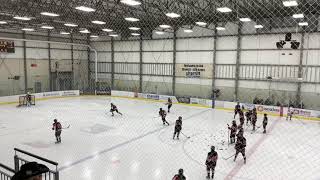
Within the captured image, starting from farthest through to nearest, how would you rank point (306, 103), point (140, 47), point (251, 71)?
1. point (140, 47)
2. point (251, 71)
3. point (306, 103)

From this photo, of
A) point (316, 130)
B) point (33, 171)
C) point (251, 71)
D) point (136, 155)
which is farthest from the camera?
point (251, 71)

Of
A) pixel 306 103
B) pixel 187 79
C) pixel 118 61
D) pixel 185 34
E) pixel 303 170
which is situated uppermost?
pixel 185 34

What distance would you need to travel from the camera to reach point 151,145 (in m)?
11.0

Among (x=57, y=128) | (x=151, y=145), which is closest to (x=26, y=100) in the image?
(x=57, y=128)

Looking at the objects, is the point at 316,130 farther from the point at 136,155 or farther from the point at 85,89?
the point at 85,89

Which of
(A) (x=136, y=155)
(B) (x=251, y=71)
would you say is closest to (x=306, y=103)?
(B) (x=251, y=71)

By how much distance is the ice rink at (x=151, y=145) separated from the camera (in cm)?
828

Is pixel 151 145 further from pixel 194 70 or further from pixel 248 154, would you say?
pixel 194 70

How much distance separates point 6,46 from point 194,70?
16263 mm

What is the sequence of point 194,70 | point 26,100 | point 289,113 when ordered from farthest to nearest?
point 194,70 → point 26,100 → point 289,113

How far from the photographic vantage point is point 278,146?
36.8ft

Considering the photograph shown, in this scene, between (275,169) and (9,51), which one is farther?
(9,51)

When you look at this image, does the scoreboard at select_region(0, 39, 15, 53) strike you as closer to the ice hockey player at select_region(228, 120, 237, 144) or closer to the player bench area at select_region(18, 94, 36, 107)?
the player bench area at select_region(18, 94, 36, 107)

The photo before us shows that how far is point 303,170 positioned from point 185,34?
17.1 metres
